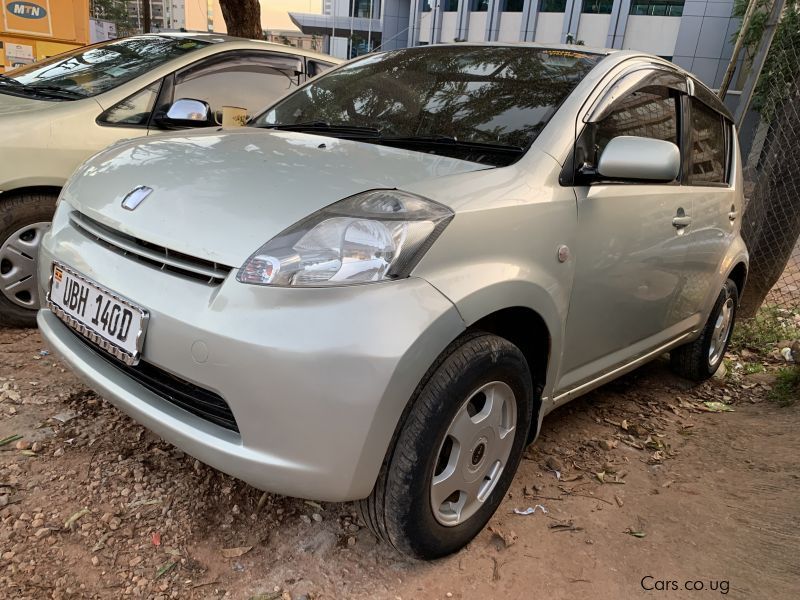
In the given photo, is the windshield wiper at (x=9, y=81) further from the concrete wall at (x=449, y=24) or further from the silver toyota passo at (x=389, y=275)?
the concrete wall at (x=449, y=24)

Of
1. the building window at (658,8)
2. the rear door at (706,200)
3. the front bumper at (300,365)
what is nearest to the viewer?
the front bumper at (300,365)

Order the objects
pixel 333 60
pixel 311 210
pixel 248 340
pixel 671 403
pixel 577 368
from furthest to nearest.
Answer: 1. pixel 333 60
2. pixel 671 403
3. pixel 577 368
4. pixel 311 210
5. pixel 248 340

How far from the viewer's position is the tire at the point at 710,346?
3.62m

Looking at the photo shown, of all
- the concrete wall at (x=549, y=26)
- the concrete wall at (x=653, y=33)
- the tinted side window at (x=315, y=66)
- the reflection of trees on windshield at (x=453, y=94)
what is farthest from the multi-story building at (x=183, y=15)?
the reflection of trees on windshield at (x=453, y=94)

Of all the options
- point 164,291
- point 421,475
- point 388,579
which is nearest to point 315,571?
point 388,579

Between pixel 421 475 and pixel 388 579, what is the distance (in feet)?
1.47

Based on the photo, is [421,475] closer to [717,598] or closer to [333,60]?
[717,598]

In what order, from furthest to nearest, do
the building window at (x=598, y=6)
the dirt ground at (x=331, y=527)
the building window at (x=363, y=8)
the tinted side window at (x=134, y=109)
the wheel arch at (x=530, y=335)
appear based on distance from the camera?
the building window at (x=363, y=8), the building window at (x=598, y=6), the tinted side window at (x=134, y=109), the wheel arch at (x=530, y=335), the dirt ground at (x=331, y=527)

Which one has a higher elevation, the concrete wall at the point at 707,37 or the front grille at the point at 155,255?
the concrete wall at the point at 707,37

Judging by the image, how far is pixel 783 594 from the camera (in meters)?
1.99

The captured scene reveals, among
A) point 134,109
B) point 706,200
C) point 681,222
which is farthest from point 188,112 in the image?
point 706,200

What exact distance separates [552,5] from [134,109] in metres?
23.7

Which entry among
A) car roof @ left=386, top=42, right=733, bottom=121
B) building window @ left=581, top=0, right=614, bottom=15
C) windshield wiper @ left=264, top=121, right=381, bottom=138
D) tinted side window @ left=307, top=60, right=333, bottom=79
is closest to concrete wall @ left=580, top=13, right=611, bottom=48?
building window @ left=581, top=0, right=614, bottom=15

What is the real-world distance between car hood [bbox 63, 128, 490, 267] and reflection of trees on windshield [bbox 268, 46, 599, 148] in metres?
0.30
